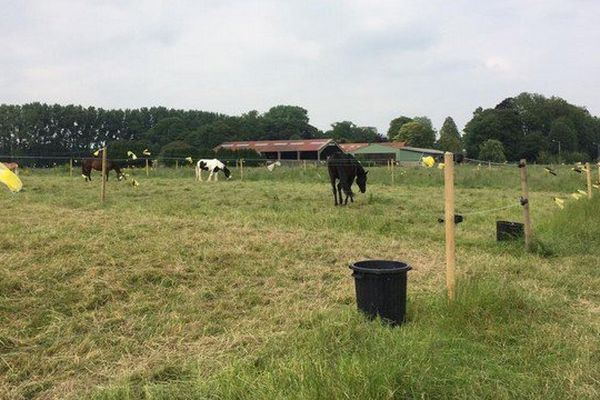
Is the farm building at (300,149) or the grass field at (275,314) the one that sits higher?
the farm building at (300,149)

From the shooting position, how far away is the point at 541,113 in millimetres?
99625

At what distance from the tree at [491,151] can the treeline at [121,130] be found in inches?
1386

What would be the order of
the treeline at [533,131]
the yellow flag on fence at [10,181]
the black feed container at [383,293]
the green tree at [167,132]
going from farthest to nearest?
1. the green tree at [167,132]
2. the treeline at [533,131]
3. the black feed container at [383,293]
4. the yellow flag on fence at [10,181]

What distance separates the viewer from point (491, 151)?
2992 inches

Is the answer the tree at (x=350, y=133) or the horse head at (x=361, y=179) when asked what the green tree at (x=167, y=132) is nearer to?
the tree at (x=350, y=133)

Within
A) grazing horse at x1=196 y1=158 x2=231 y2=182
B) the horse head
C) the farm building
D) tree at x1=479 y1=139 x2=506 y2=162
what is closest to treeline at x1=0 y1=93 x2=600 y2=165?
tree at x1=479 y1=139 x2=506 y2=162

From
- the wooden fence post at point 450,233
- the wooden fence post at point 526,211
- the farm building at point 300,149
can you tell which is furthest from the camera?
the farm building at point 300,149

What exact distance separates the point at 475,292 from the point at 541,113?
10664 cm

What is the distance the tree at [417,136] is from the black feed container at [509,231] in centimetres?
8282

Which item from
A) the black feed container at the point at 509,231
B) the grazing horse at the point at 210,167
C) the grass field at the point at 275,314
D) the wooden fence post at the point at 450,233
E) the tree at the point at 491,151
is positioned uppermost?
the tree at the point at 491,151

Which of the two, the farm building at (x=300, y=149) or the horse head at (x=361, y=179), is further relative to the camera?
the farm building at (x=300, y=149)

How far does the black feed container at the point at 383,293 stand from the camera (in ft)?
13.5

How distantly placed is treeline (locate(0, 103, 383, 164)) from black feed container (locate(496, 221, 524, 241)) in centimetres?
6641

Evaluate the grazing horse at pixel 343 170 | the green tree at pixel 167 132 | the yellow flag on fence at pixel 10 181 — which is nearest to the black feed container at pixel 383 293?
the yellow flag on fence at pixel 10 181
